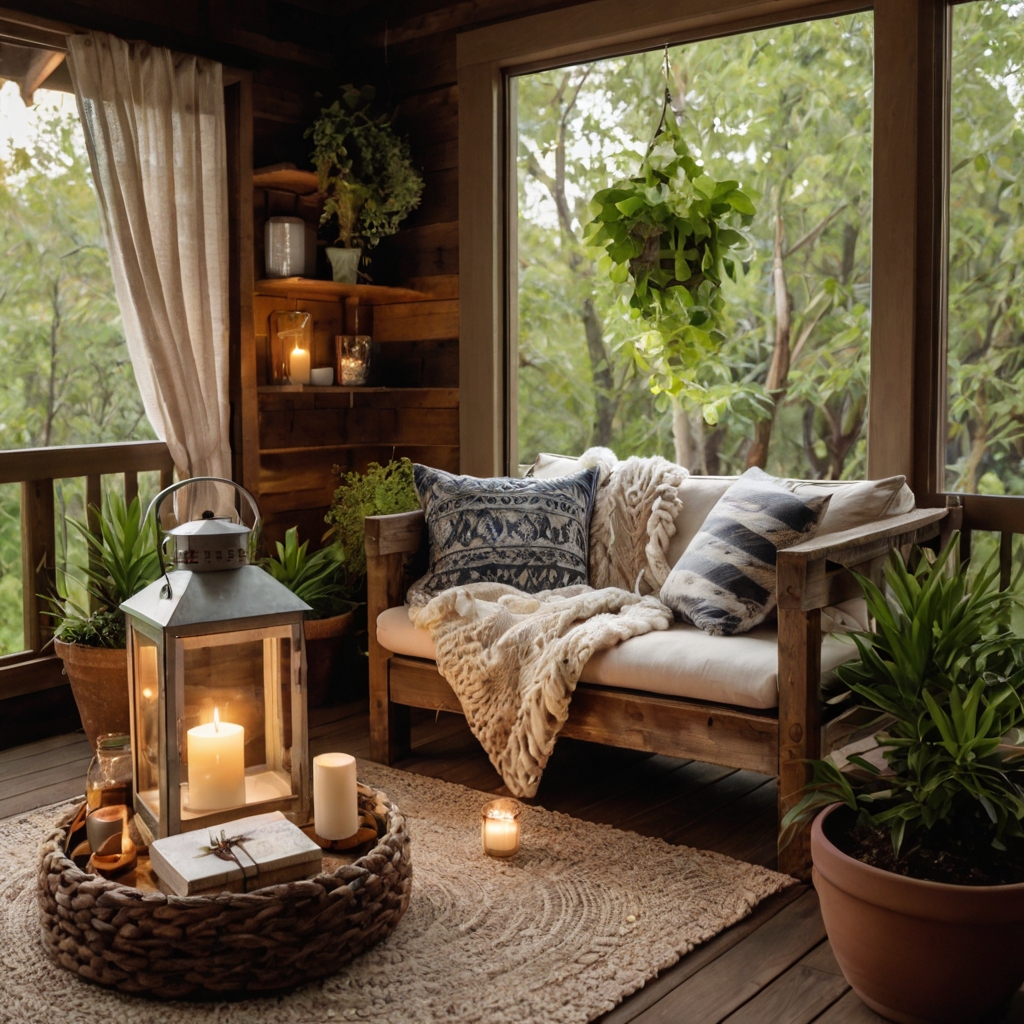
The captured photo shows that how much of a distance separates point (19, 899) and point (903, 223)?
105 inches

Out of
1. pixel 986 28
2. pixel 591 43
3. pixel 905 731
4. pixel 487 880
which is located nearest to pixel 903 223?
pixel 986 28

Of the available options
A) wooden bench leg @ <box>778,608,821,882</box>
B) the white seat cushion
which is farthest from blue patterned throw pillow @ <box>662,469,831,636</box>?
wooden bench leg @ <box>778,608,821,882</box>

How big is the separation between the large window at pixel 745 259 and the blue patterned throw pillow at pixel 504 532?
72 centimetres

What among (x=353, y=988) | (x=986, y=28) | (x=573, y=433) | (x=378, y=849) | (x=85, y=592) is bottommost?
(x=353, y=988)

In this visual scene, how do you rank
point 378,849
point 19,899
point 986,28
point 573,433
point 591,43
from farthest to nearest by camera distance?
1. point 573,433
2. point 591,43
3. point 986,28
4. point 19,899
5. point 378,849

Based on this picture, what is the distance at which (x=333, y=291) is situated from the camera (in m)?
3.97

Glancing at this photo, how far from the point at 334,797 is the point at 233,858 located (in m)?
0.23

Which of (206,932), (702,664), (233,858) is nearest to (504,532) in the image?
(702,664)

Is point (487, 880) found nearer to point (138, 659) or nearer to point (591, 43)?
point (138, 659)

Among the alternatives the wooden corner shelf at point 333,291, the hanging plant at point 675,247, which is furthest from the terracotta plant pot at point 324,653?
the hanging plant at point 675,247

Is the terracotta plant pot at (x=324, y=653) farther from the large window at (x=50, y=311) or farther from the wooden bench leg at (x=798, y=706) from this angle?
the wooden bench leg at (x=798, y=706)

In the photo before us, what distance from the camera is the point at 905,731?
1843mm

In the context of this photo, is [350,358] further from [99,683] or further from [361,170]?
[99,683]

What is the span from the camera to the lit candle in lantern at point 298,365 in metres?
3.89
